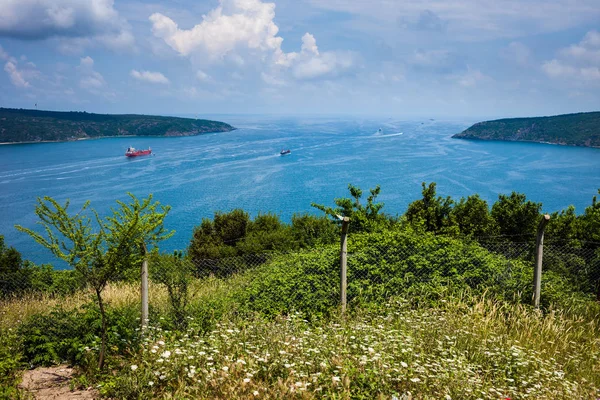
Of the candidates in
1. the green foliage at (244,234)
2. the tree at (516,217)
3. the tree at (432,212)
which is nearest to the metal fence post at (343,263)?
the tree at (432,212)

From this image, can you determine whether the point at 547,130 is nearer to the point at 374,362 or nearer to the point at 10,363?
the point at 374,362

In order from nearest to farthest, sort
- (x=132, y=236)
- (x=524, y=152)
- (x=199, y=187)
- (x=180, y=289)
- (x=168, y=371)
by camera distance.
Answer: (x=168, y=371) < (x=132, y=236) < (x=180, y=289) < (x=199, y=187) < (x=524, y=152)

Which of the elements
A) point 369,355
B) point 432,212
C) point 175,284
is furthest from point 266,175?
point 369,355

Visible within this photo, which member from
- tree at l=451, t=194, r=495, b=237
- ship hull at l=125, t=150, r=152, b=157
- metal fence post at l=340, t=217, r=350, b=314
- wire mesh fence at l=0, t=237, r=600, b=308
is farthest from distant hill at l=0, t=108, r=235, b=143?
metal fence post at l=340, t=217, r=350, b=314

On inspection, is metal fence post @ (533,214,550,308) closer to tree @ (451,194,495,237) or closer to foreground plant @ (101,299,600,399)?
foreground plant @ (101,299,600,399)

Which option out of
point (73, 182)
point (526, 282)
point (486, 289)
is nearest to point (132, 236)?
point (486, 289)

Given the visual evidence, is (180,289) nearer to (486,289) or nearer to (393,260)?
(393,260)

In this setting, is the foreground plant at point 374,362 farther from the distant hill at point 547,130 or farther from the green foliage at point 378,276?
the distant hill at point 547,130
